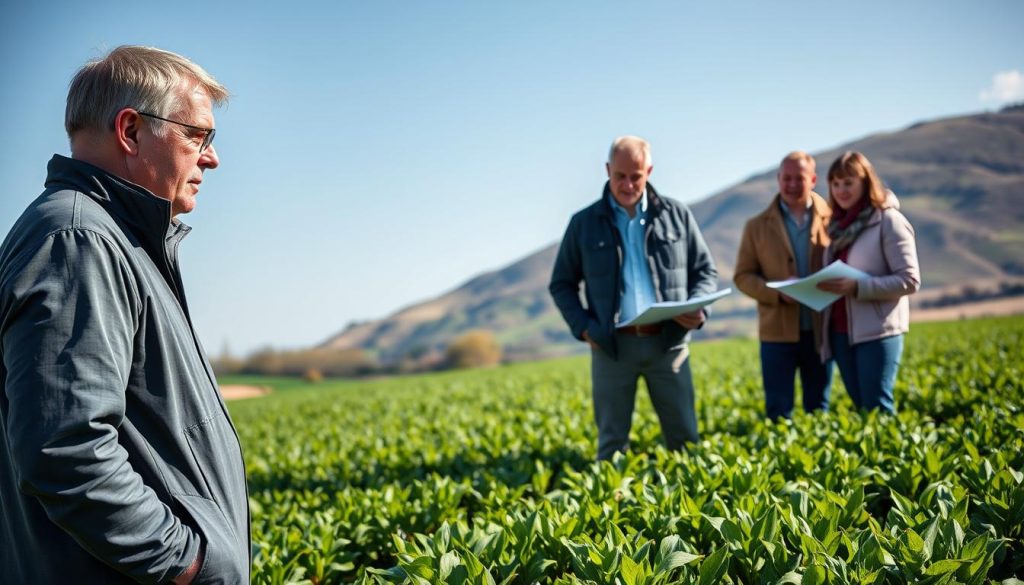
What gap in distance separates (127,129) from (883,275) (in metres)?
5.14

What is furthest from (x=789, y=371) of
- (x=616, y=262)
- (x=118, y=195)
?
(x=118, y=195)

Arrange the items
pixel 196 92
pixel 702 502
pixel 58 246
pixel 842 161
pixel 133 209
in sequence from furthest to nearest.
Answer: pixel 842 161, pixel 702 502, pixel 196 92, pixel 133 209, pixel 58 246

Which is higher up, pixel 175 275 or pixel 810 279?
pixel 175 275

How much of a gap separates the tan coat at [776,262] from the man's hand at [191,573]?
15.8 ft

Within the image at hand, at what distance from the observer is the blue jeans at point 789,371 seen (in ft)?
19.2

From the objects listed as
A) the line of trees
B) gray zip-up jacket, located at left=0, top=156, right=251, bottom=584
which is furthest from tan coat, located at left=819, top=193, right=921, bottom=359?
the line of trees

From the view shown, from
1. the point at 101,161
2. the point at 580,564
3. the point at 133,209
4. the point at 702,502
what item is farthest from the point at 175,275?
the point at 702,502

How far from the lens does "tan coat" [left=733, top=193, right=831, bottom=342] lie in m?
5.73

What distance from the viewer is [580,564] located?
2.45 meters

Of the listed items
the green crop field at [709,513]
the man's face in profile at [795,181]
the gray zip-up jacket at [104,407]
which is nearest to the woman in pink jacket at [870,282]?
the man's face in profile at [795,181]

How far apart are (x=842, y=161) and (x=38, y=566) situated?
18.1 feet

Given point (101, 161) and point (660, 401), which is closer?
point (101, 161)

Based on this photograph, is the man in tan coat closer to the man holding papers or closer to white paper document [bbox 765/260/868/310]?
white paper document [bbox 765/260/868/310]

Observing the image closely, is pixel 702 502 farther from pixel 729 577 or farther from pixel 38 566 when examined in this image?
pixel 38 566
